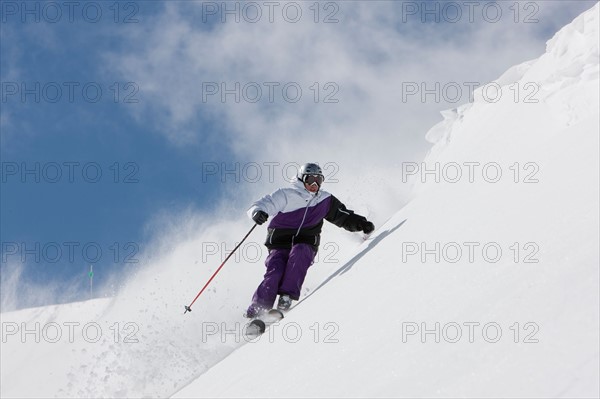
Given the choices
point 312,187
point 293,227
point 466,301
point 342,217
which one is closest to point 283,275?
point 293,227

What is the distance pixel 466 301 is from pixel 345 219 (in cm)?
424

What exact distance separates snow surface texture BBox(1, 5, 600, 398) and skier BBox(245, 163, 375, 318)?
50 centimetres

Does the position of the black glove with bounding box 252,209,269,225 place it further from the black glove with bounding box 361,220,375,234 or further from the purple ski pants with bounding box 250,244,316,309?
the black glove with bounding box 361,220,375,234

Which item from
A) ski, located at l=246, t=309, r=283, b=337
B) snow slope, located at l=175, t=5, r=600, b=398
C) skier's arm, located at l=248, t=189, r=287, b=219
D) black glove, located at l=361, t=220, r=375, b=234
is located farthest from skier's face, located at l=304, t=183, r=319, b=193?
ski, located at l=246, t=309, r=283, b=337

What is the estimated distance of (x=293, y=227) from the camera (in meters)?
6.68

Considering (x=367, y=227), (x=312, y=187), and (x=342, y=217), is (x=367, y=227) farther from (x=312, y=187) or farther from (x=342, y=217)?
(x=312, y=187)

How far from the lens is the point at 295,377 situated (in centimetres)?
319

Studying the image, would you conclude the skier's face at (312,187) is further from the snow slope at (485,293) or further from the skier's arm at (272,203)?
the snow slope at (485,293)

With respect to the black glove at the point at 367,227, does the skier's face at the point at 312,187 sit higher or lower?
higher

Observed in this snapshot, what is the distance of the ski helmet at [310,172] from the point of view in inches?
273

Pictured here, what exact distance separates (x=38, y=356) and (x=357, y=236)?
5.83 m

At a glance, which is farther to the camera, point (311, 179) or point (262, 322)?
point (311, 179)

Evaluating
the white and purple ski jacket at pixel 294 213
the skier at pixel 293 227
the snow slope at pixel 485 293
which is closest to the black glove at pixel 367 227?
the skier at pixel 293 227

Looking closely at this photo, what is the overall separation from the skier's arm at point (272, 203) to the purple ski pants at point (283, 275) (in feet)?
1.48
